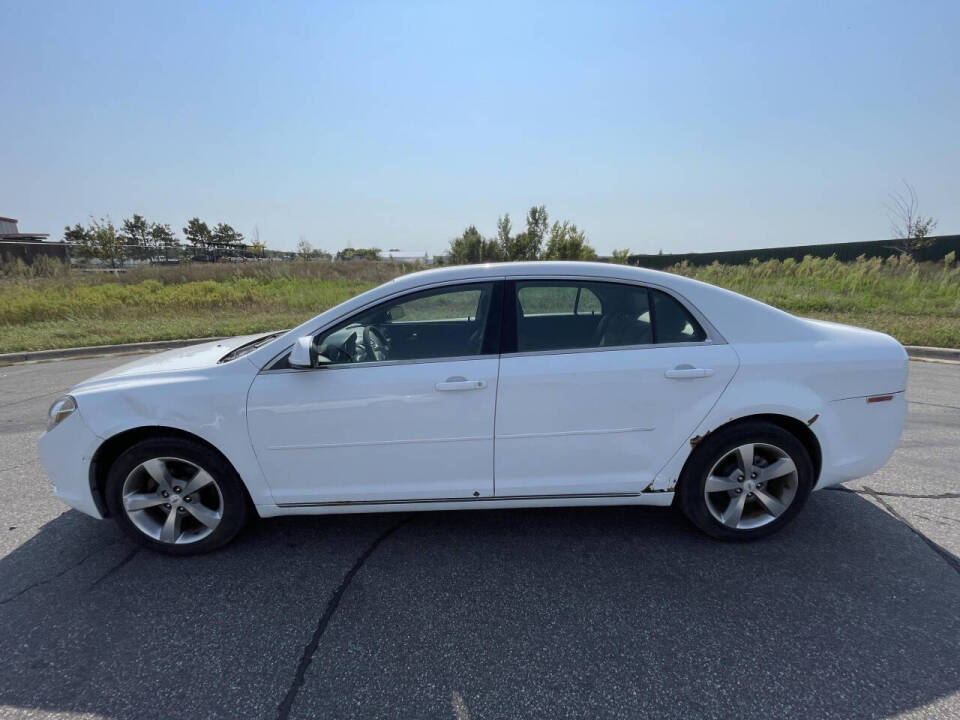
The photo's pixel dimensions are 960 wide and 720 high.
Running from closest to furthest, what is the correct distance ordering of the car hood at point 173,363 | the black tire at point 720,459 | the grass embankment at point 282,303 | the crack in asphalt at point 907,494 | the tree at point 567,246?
the black tire at point 720,459 < the car hood at point 173,363 < the crack in asphalt at point 907,494 < the grass embankment at point 282,303 < the tree at point 567,246

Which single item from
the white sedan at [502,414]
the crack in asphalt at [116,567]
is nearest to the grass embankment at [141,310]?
the crack in asphalt at [116,567]

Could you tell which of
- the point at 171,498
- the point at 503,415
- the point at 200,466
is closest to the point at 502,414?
the point at 503,415

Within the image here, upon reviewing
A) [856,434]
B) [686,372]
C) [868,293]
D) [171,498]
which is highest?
[686,372]

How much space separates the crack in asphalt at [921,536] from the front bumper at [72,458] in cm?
460

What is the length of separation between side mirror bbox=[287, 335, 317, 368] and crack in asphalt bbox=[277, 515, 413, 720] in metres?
1.13

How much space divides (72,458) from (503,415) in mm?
2368

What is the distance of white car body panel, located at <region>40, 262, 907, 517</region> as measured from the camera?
8.13 feet

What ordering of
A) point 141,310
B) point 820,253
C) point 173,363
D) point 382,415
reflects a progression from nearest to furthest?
point 382,415, point 173,363, point 141,310, point 820,253

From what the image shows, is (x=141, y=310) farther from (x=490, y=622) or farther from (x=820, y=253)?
(x=820, y=253)

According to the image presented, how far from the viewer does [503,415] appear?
2.48m

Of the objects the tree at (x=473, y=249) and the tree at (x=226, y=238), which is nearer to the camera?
the tree at (x=473, y=249)

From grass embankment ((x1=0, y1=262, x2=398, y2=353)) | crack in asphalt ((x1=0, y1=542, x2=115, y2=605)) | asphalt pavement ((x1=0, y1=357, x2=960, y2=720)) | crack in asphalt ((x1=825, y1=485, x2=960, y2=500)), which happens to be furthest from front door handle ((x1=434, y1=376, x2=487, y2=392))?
grass embankment ((x1=0, y1=262, x2=398, y2=353))

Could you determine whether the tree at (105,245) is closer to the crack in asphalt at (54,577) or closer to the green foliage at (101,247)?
the green foliage at (101,247)

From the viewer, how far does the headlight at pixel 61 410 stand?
2.58 metres
